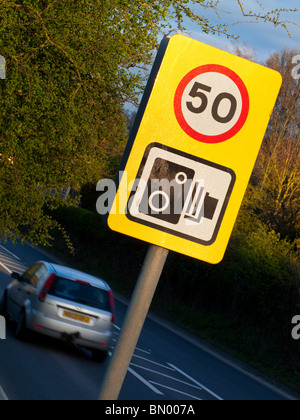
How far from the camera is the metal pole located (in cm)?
268

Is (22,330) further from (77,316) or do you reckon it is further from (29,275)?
(29,275)

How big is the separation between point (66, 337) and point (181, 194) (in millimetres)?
11390

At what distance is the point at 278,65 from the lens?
48844 millimetres

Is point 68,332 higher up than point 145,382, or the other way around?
point 68,332

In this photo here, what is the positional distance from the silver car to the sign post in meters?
11.2

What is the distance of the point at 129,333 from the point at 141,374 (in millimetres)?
11736

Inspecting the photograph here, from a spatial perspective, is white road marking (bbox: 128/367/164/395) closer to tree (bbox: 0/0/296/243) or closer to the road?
the road

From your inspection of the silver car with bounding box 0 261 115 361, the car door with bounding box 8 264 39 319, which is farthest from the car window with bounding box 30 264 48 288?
the car door with bounding box 8 264 39 319

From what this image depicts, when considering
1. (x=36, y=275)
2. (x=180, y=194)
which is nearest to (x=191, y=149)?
(x=180, y=194)

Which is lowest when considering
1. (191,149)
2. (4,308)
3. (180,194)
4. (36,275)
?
(4,308)

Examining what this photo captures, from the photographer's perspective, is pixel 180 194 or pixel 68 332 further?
pixel 68 332

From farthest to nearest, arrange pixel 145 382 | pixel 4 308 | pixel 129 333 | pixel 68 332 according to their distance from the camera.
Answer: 1. pixel 4 308
2. pixel 68 332
3. pixel 145 382
4. pixel 129 333

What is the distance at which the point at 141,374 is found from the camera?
1412cm
